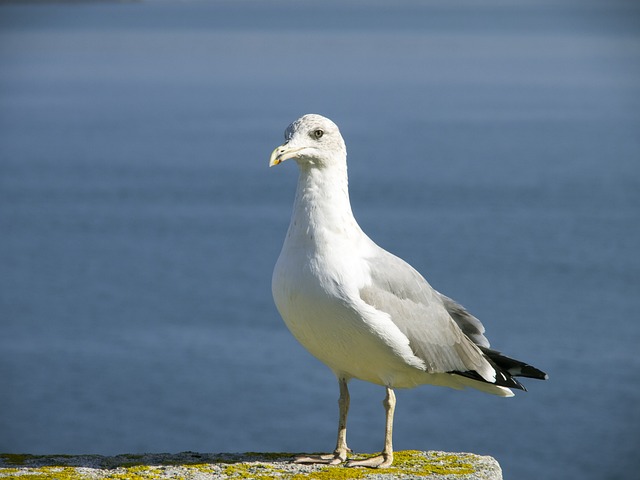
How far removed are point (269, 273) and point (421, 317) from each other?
104ft

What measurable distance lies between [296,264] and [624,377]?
2617cm

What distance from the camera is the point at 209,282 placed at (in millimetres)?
39312

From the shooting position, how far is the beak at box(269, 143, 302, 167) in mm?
6953

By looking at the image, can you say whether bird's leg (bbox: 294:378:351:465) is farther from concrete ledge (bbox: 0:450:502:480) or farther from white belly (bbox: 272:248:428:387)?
white belly (bbox: 272:248:428:387)

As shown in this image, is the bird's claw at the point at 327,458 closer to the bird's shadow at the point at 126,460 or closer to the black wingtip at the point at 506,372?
the bird's shadow at the point at 126,460

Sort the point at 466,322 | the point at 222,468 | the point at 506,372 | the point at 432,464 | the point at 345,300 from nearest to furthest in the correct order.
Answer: the point at 222,468 → the point at 432,464 → the point at 345,300 → the point at 506,372 → the point at 466,322

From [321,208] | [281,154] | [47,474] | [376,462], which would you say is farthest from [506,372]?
[47,474]

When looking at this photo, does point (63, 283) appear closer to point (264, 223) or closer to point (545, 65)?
point (264, 223)

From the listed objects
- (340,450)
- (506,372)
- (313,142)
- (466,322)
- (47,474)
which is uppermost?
(313,142)

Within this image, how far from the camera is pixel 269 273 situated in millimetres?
39375

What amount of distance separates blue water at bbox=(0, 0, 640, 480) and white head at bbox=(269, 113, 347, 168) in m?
17.2

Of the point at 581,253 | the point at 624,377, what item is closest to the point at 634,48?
the point at 581,253

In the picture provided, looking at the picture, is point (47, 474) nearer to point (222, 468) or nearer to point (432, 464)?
point (222, 468)

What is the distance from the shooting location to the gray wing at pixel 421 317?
737 centimetres
